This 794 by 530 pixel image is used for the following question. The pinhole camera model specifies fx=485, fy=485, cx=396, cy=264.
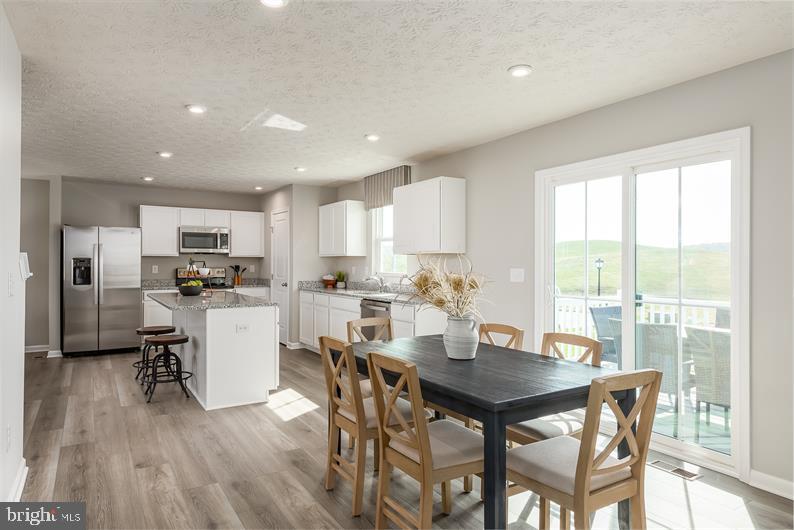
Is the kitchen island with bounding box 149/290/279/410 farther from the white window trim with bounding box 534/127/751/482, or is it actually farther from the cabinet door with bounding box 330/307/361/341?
the white window trim with bounding box 534/127/751/482

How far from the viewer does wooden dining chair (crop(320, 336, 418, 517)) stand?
2.37m

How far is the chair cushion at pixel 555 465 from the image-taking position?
5.90 feet

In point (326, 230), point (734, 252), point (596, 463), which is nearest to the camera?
point (596, 463)

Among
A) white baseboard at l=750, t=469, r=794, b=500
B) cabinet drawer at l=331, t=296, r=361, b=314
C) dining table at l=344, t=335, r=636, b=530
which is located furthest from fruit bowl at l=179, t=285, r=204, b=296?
white baseboard at l=750, t=469, r=794, b=500

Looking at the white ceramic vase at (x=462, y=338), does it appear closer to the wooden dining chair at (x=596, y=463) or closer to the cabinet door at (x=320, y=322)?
the wooden dining chair at (x=596, y=463)

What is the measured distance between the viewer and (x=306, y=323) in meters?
6.88

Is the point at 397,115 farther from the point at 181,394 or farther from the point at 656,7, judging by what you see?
the point at 181,394

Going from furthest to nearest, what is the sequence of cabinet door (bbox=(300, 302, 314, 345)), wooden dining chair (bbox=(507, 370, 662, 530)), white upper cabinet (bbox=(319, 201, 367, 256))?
1. cabinet door (bbox=(300, 302, 314, 345))
2. white upper cabinet (bbox=(319, 201, 367, 256))
3. wooden dining chair (bbox=(507, 370, 662, 530))

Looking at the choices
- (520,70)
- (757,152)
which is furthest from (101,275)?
(757,152)

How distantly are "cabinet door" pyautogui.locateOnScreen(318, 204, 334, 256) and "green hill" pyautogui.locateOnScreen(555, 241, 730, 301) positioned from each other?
145 inches

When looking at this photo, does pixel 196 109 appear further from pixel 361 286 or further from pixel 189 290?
pixel 361 286

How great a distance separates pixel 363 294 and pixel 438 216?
154 cm

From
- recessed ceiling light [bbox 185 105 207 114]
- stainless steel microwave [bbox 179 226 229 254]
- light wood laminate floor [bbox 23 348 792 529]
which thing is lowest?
light wood laminate floor [bbox 23 348 792 529]

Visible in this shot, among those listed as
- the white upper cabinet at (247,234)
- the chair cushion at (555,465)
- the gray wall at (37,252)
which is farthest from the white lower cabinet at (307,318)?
the chair cushion at (555,465)
